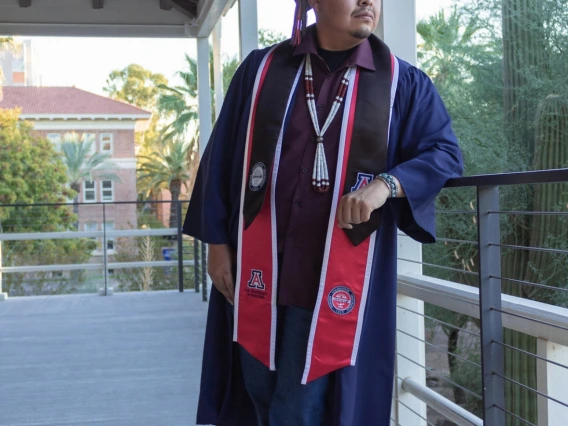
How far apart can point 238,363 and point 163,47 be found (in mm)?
37790

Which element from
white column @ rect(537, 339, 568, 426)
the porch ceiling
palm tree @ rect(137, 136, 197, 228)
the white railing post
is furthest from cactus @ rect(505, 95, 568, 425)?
palm tree @ rect(137, 136, 197, 228)

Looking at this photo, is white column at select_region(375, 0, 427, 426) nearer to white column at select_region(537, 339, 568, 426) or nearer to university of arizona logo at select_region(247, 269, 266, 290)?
white column at select_region(537, 339, 568, 426)

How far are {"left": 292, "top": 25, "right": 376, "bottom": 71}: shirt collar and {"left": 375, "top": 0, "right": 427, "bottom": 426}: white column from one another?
25.6 inches

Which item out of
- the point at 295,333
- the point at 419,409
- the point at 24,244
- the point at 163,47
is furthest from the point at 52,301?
the point at 163,47

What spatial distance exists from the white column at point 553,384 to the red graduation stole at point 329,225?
0.48 meters

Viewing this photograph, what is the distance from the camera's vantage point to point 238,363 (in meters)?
1.78

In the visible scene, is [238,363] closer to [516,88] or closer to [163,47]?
[516,88]

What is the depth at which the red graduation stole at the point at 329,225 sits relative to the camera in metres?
1.59

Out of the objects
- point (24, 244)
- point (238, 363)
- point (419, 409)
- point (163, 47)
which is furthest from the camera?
point (163, 47)

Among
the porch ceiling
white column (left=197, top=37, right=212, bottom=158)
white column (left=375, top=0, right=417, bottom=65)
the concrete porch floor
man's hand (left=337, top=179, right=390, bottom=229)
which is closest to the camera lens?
man's hand (left=337, top=179, right=390, bottom=229)

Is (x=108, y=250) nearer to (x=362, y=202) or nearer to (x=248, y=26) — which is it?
(x=248, y=26)

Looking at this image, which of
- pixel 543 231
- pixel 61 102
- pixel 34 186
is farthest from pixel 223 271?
pixel 61 102

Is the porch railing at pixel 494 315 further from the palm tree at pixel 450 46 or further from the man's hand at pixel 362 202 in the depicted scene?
the palm tree at pixel 450 46

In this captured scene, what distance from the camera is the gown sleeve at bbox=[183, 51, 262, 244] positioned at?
1744 mm
